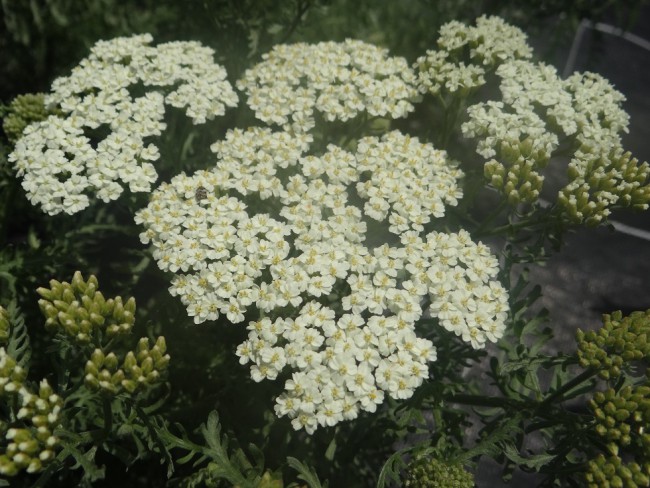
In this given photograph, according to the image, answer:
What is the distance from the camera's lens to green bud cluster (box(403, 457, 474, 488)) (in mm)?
2482

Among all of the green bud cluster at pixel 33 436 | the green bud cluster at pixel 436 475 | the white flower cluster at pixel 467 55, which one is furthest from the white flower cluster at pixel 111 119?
the green bud cluster at pixel 436 475

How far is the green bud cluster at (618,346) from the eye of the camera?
2475mm

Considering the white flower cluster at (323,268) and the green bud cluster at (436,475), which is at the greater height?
the white flower cluster at (323,268)

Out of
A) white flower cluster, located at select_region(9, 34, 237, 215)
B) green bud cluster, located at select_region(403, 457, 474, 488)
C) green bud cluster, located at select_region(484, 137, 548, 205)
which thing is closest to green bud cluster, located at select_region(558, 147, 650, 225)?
green bud cluster, located at select_region(484, 137, 548, 205)

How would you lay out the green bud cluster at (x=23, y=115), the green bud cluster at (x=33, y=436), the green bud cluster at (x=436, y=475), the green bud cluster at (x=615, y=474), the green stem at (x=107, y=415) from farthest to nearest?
the green bud cluster at (x=23, y=115) < the green bud cluster at (x=436, y=475) < the green stem at (x=107, y=415) < the green bud cluster at (x=615, y=474) < the green bud cluster at (x=33, y=436)

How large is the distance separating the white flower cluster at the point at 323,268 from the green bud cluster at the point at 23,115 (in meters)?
1.12

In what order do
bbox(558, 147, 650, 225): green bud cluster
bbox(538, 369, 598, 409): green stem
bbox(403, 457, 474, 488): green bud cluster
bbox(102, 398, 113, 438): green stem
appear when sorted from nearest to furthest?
bbox(102, 398, 113, 438): green stem
bbox(403, 457, 474, 488): green bud cluster
bbox(538, 369, 598, 409): green stem
bbox(558, 147, 650, 225): green bud cluster

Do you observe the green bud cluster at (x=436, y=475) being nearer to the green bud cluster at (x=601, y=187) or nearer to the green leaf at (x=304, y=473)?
the green leaf at (x=304, y=473)

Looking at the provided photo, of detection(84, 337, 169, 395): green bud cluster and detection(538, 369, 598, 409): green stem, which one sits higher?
detection(84, 337, 169, 395): green bud cluster

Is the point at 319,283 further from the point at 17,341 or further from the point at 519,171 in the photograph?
the point at 17,341

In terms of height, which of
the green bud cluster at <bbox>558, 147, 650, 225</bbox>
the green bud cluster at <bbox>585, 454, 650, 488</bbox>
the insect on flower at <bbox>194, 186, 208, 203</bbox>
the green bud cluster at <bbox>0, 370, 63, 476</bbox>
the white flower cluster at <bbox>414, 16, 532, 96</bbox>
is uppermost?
the white flower cluster at <bbox>414, 16, 532, 96</bbox>

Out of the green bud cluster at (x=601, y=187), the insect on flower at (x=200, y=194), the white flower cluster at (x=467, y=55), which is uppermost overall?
the white flower cluster at (x=467, y=55)

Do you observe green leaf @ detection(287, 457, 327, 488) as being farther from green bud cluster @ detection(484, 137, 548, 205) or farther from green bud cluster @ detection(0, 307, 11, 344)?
green bud cluster @ detection(484, 137, 548, 205)

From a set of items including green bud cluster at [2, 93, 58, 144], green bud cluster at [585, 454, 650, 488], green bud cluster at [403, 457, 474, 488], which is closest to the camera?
green bud cluster at [585, 454, 650, 488]
